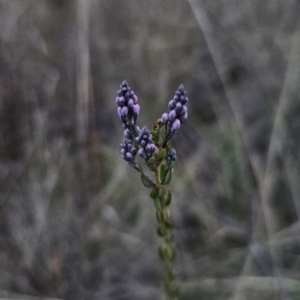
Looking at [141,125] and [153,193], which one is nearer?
[153,193]

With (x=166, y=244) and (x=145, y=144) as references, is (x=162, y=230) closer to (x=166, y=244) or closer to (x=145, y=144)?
(x=166, y=244)

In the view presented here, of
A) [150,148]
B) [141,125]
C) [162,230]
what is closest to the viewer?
[150,148]

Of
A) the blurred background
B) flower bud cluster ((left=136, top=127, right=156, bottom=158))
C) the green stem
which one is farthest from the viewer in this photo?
the blurred background

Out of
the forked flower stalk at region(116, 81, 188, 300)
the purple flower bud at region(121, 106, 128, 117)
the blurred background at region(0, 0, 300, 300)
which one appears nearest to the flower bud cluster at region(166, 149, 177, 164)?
the forked flower stalk at region(116, 81, 188, 300)

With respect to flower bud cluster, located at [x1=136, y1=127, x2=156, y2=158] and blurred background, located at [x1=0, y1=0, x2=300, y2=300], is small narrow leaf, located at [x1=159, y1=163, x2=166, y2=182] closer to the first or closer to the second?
flower bud cluster, located at [x1=136, y1=127, x2=156, y2=158]

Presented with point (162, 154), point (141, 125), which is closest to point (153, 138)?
point (162, 154)

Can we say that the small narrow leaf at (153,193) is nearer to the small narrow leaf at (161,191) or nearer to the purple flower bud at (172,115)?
the small narrow leaf at (161,191)

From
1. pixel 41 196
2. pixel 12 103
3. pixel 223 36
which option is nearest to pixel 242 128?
pixel 223 36
